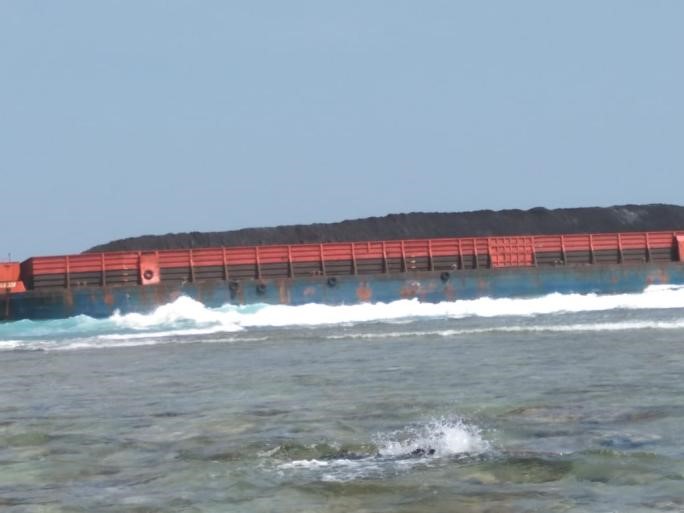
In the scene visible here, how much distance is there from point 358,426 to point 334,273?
98.0 feet

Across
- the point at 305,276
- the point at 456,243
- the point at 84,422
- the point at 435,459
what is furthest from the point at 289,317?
the point at 435,459

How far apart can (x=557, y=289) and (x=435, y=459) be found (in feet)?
107

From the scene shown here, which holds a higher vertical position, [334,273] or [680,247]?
[334,273]

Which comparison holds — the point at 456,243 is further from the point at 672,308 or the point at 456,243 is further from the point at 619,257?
the point at 672,308

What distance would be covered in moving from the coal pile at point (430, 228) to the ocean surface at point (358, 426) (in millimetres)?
46297

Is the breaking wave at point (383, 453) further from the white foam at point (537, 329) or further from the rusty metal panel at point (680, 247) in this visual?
the rusty metal panel at point (680, 247)

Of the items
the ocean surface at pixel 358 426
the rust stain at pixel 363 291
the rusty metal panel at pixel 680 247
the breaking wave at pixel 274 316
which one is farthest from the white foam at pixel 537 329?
the rusty metal panel at pixel 680 247

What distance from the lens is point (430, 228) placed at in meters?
72.8

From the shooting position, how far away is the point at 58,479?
10023 mm

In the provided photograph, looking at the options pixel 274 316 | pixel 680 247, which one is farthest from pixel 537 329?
pixel 680 247

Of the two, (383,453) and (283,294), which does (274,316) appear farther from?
(383,453)

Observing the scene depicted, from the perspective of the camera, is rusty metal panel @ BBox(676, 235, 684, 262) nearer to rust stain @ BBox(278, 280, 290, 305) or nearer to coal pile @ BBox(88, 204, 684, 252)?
rust stain @ BBox(278, 280, 290, 305)

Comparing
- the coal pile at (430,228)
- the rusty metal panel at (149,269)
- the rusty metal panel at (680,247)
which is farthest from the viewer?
the coal pile at (430,228)

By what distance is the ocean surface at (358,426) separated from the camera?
29.6ft
